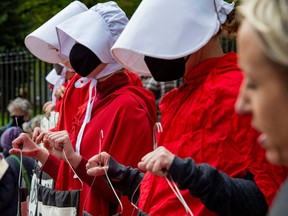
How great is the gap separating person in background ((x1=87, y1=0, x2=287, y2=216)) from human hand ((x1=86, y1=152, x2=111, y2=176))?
33 cm

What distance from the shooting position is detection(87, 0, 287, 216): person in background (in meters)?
2.97

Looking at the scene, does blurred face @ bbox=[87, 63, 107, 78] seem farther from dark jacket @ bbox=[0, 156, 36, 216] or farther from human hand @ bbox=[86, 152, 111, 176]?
dark jacket @ bbox=[0, 156, 36, 216]

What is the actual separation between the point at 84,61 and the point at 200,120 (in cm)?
147

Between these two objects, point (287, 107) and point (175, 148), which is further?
point (175, 148)

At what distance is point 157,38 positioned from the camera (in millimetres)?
3371

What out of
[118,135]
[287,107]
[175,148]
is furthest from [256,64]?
[118,135]

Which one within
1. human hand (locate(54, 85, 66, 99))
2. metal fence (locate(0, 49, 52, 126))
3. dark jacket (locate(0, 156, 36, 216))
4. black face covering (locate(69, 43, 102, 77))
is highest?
black face covering (locate(69, 43, 102, 77))

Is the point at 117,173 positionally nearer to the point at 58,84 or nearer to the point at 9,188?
the point at 58,84

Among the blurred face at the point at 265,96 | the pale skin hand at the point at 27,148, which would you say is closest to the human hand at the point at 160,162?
the blurred face at the point at 265,96

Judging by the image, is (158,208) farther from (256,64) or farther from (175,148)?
(256,64)

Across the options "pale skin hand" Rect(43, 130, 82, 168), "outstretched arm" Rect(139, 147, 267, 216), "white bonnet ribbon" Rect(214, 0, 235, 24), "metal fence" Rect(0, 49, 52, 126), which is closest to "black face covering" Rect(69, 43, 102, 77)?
"pale skin hand" Rect(43, 130, 82, 168)

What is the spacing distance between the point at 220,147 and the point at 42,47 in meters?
2.89

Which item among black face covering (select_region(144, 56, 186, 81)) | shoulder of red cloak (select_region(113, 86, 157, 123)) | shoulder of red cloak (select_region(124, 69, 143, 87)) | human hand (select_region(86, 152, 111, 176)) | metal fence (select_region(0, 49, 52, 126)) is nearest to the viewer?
black face covering (select_region(144, 56, 186, 81))

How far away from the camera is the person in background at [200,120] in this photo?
297 centimetres
